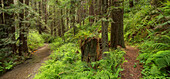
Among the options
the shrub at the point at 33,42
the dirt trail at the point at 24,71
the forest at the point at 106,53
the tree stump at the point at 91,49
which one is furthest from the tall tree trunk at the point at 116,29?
the shrub at the point at 33,42

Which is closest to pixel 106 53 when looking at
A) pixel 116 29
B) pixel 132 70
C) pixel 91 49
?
pixel 91 49

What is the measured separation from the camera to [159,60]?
3.14 meters

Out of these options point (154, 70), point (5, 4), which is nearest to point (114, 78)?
point (154, 70)

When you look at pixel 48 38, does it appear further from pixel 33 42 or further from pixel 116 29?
pixel 116 29

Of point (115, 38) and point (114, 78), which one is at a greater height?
point (115, 38)

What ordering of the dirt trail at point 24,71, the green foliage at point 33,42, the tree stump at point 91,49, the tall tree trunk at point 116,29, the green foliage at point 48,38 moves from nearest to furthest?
1. the tree stump at point 91,49
2. the dirt trail at point 24,71
3. the tall tree trunk at point 116,29
4. the green foliage at point 33,42
5. the green foliage at point 48,38

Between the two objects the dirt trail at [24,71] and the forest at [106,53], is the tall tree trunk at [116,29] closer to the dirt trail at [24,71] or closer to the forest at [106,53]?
the forest at [106,53]

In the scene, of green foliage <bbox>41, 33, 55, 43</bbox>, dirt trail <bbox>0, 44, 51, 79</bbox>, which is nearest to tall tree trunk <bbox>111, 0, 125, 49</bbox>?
dirt trail <bbox>0, 44, 51, 79</bbox>

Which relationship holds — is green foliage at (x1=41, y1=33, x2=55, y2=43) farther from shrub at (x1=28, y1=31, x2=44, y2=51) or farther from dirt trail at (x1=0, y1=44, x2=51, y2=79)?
dirt trail at (x1=0, y1=44, x2=51, y2=79)

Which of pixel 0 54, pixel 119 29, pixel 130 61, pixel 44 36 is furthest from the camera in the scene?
pixel 44 36

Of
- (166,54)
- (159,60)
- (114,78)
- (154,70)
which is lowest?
(114,78)

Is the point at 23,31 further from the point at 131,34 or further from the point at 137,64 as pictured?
the point at 131,34

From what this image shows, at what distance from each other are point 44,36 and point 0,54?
13239 mm

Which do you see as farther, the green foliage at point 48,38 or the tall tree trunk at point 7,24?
the green foliage at point 48,38
